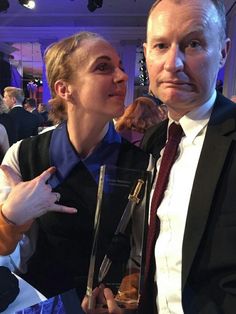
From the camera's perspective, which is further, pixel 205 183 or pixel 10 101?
pixel 10 101

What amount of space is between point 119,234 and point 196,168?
0.89 feet

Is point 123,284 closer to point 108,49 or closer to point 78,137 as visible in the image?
point 78,137

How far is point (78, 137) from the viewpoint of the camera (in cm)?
119

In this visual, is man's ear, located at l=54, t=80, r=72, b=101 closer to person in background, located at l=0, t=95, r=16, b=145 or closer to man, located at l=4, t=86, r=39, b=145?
person in background, located at l=0, t=95, r=16, b=145

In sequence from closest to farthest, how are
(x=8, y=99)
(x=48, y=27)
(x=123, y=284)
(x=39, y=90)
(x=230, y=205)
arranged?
(x=230, y=205) → (x=123, y=284) → (x=8, y=99) → (x=48, y=27) → (x=39, y=90)

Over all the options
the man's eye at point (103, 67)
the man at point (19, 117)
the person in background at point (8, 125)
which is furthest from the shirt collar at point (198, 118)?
the man at point (19, 117)

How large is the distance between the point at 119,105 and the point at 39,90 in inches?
402

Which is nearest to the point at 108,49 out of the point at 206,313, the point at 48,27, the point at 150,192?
the point at 150,192

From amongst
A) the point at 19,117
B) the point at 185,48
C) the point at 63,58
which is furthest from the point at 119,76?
the point at 19,117

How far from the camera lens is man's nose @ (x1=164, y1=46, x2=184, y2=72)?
0.80 m

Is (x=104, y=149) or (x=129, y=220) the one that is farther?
(x=104, y=149)

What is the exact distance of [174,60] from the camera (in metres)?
0.80

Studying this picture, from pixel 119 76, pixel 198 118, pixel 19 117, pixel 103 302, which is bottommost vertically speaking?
pixel 103 302

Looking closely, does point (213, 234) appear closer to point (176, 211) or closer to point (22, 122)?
point (176, 211)
